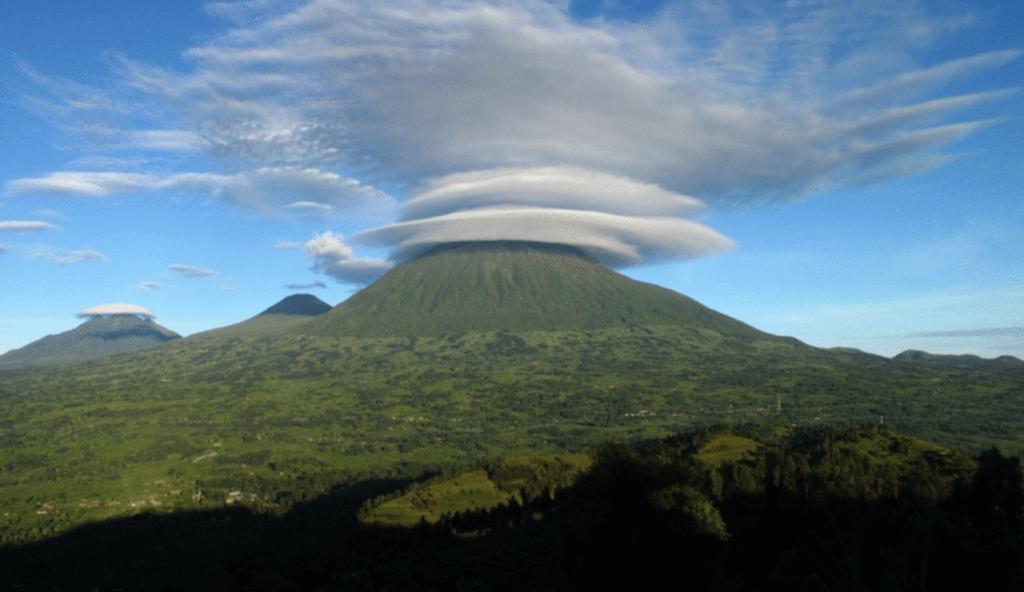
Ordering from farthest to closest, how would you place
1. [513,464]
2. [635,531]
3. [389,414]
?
1. [389,414]
2. [513,464]
3. [635,531]

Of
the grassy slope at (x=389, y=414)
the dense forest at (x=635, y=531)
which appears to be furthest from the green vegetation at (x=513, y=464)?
the grassy slope at (x=389, y=414)

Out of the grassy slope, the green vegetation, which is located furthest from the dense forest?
the grassy slope

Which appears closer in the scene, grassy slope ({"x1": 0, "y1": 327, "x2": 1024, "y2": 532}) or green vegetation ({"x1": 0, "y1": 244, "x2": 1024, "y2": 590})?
green vegetation ({"x1": 0, "y1": 244, "x2": 1024, "y2": 590})

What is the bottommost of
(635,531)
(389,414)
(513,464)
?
(513,464)

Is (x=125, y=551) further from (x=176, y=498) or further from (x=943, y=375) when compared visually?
(x=943, y=375)

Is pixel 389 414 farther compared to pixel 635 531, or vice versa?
pixel 389 414

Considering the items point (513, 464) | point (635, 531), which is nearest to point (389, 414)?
point (513, 464)

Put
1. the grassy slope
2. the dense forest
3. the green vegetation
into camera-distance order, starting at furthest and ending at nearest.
Answer: the grassy slope → the green vegetation → the dense forest

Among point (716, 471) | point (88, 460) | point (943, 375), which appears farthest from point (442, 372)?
point (716, 471)

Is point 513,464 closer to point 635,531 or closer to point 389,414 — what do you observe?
point 635,531

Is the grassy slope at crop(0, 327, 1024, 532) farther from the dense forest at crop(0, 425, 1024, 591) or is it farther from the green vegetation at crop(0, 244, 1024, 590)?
the dense forest at crop(0, 425, 1024, 591)

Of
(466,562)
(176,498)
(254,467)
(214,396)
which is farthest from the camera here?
(214,396)
